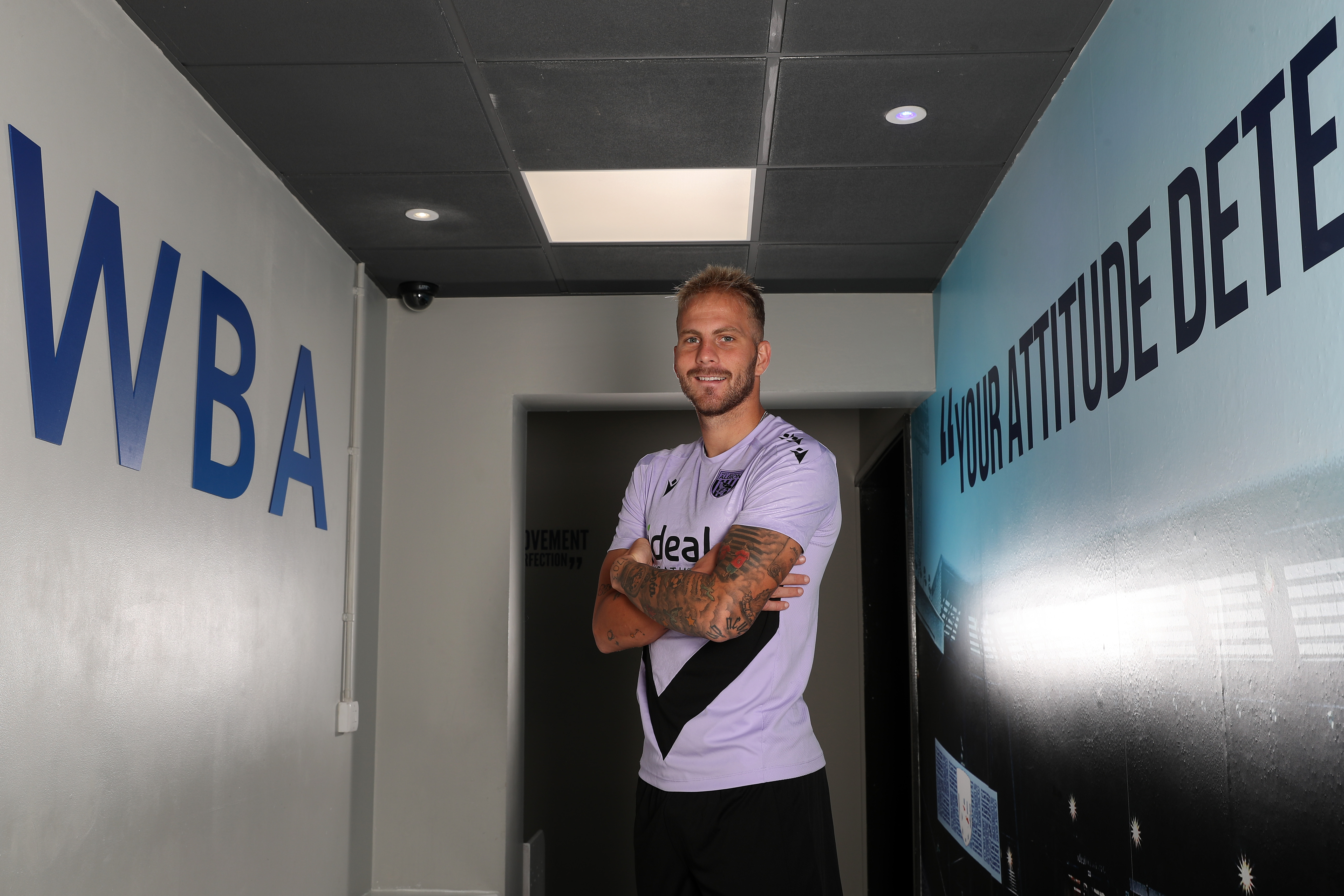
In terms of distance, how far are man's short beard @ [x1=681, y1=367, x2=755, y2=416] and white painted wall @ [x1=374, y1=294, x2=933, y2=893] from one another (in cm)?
194

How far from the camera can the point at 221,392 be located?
2.52 m

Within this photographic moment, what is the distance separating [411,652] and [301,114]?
2.02 m

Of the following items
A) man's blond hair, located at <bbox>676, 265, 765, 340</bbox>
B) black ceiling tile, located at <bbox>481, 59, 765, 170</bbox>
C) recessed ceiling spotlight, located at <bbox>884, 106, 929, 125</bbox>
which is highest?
black ceiling tile, located at <bbox>481, 59, 765, 170</bbox>

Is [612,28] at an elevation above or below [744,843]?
above

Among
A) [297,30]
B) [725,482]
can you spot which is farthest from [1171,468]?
[297,30]

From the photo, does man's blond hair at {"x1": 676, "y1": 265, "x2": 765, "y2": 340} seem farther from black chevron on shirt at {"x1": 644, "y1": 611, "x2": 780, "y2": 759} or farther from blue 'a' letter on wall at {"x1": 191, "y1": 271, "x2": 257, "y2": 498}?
blue 'a' letter on wall at {"x1": 191, "y1": 271, "x2": 257, "y2": 498}

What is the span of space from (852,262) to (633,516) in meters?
1.82

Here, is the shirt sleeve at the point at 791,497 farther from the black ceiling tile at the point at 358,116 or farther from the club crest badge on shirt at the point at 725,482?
the black ceiling tile at the point at 358,116

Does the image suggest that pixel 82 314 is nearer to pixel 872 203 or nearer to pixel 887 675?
pixel 872 203

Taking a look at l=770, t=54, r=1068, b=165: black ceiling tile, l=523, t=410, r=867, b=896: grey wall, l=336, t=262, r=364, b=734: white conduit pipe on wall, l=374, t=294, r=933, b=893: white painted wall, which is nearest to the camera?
l=770, t=54, r=1068, b=165: black ceiling tile

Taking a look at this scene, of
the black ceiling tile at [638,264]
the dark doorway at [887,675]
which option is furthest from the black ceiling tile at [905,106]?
the dark doorway at [887,675]

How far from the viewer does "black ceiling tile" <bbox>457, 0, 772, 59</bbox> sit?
208cm

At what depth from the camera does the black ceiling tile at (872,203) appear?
2.88m

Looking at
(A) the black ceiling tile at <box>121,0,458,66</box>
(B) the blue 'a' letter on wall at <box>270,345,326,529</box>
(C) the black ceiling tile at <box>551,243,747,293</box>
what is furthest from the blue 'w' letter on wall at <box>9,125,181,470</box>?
(C) the black ceiling tile at <box>551,243,747,293</box>
